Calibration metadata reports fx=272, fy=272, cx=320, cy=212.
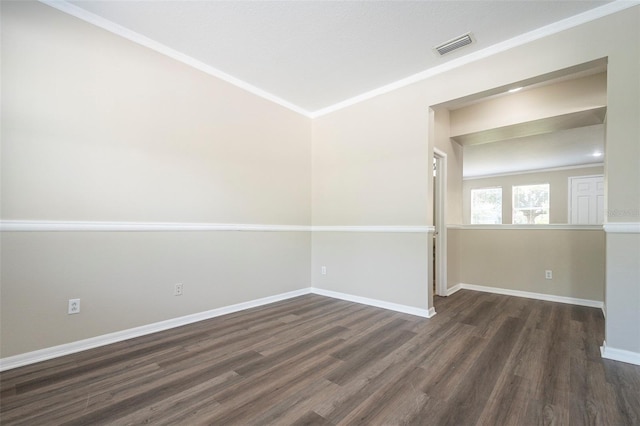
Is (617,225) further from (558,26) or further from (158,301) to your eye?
(158,301)

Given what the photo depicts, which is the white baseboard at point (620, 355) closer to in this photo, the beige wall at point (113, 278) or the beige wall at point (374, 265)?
the beige wall at point (374, 265)

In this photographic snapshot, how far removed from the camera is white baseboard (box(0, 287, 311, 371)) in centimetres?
187

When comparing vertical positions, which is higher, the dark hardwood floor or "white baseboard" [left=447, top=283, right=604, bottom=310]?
the dark hardwood floor

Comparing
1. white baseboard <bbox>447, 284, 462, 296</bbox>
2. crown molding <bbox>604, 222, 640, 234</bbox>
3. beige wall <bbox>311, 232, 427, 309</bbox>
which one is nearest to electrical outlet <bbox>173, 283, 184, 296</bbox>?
beige wall <bbox>311, 232, 427, 309</bbox>

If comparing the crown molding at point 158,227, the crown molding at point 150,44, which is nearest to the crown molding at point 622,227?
the crown molding at point 158,227

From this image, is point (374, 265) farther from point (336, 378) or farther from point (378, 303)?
point (336, 378)

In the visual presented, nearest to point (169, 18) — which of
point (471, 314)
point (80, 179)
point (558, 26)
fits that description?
point (80, 179)

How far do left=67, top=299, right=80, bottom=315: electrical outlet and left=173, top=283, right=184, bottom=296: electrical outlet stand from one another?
70cm

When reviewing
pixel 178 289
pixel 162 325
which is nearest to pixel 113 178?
pixel 178 289

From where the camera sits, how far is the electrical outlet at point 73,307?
207 cm

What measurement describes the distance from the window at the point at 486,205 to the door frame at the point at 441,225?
5.32 m

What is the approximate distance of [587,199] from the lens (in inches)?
267

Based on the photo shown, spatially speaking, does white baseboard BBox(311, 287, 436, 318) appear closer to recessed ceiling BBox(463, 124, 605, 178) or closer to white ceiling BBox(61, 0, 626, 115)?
white ceiling BBox(61, 0, 626, 115)

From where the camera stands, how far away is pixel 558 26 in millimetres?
2258
